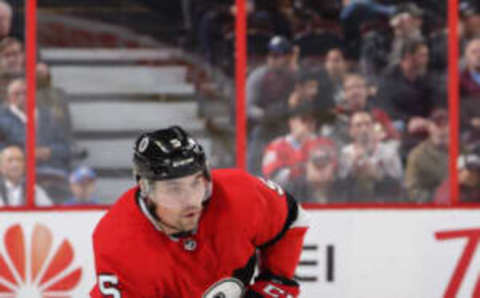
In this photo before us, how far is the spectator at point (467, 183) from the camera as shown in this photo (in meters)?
5.01

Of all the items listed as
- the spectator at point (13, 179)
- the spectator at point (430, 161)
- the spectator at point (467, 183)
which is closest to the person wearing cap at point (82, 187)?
the spectator at point (13, 179)

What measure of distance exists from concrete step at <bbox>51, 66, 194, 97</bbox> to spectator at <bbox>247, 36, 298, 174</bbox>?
0.27 meters

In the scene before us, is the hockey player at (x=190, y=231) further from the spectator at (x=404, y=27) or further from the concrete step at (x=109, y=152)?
the spectator at (x=404, y=27)

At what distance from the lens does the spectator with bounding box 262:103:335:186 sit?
500cm

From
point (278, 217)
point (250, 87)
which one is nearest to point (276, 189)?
point (278, 217)

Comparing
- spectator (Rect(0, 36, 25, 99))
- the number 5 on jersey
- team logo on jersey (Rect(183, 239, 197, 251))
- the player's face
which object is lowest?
the number 5 on jersey

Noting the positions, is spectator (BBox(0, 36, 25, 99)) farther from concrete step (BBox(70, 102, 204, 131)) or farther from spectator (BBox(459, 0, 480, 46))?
spectator (BBox(459, 0, 480, 46))

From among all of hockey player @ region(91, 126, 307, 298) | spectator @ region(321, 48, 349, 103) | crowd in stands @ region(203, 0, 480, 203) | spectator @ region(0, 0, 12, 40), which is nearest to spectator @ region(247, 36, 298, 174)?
crowd in stands @ region(203, 0, 480, 203)

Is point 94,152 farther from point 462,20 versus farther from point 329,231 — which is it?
point 462,20

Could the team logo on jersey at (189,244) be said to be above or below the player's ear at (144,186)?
below

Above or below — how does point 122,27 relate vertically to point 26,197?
above

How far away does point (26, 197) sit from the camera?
197 inches

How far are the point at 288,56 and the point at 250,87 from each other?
208 millimetres

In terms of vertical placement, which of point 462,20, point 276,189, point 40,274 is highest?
point 462,20
